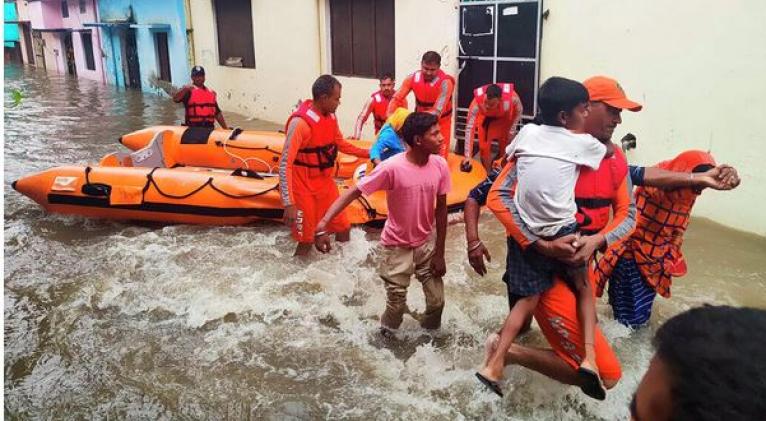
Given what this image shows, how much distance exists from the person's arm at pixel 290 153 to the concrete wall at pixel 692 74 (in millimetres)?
3721

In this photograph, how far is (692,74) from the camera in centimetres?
553

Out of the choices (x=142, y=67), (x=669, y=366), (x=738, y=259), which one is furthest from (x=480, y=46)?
(x=142, y=67)

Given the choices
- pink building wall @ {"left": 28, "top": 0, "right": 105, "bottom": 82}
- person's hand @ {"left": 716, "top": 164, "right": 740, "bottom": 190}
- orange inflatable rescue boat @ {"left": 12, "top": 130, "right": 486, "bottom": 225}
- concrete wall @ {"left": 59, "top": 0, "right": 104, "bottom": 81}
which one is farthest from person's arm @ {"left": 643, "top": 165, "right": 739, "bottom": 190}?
concrete wall @ {"left": 59, "top": 0, "right": 104, "bottom": 81}

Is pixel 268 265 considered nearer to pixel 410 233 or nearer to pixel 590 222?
pixel 410 233

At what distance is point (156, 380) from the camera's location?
337 cm

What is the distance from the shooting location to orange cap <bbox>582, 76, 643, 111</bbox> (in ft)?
8.54

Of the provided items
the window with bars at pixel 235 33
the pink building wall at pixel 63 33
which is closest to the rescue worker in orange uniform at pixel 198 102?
the window with bars at pixel 235 33

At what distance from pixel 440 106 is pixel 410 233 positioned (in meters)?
3.52

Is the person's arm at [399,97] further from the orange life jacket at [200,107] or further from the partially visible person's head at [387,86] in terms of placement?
the orange life jacket at [200,107]

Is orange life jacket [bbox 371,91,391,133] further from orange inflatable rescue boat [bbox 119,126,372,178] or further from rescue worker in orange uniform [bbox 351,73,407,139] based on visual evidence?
orange inflatable rescue boat [bbox 119,126,372,178]

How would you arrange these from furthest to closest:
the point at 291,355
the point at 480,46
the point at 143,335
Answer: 1. the point at 480,46
2. the point at 143,335
3. the point at 291,355

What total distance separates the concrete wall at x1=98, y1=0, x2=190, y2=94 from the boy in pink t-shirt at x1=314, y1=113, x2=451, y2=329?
1319 cm

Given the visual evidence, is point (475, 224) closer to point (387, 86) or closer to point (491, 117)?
point (491, 117)

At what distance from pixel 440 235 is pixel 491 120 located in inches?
140
